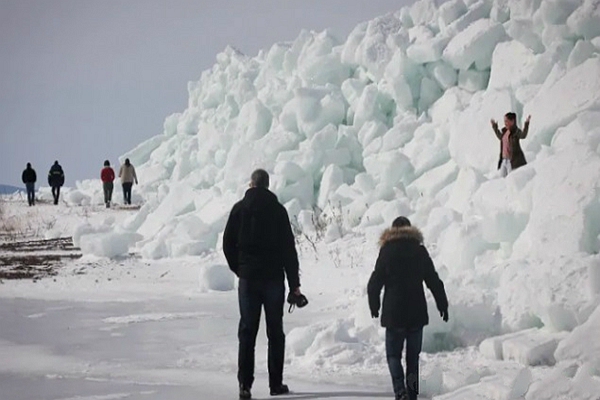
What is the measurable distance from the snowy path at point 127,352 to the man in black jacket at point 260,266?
0.95ft

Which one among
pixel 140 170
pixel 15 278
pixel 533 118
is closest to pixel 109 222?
pixel 15 278

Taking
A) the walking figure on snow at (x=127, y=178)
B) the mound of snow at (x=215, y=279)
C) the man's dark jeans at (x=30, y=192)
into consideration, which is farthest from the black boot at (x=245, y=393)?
the man's dark jeans at (x=30, y=192)

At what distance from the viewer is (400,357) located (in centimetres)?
634

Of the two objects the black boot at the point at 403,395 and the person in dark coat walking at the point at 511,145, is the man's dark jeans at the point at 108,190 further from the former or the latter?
the black boot at the point at 403,395

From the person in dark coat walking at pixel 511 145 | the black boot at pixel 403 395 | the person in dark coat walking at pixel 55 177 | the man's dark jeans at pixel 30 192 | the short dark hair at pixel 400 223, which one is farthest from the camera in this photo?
the person in dark coat walking at pixel 55 177

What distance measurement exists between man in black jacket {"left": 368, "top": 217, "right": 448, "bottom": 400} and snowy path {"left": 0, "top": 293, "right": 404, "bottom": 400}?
1.47 ft

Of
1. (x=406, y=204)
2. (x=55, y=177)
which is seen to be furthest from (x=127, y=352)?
(x=55, y=177)

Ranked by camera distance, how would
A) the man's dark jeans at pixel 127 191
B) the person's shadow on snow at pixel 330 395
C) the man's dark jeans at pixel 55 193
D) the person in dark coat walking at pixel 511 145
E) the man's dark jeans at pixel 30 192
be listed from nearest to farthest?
the person's shadow on snow at pixel 330 395 → the person in dark coat walking at pixel 511 145 → the man's dark jeans at pixel 127 191 → the man's dark jeans at pixel 30 192 → the man's dark jeans at pixel 55 193

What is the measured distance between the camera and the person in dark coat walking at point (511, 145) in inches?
523

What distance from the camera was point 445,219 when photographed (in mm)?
13641

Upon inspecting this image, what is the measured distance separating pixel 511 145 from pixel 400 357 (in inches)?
302

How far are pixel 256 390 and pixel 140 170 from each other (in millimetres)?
28154

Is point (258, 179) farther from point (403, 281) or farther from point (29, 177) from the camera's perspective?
point (29, 177)

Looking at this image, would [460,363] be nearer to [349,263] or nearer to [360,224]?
[349,263]
